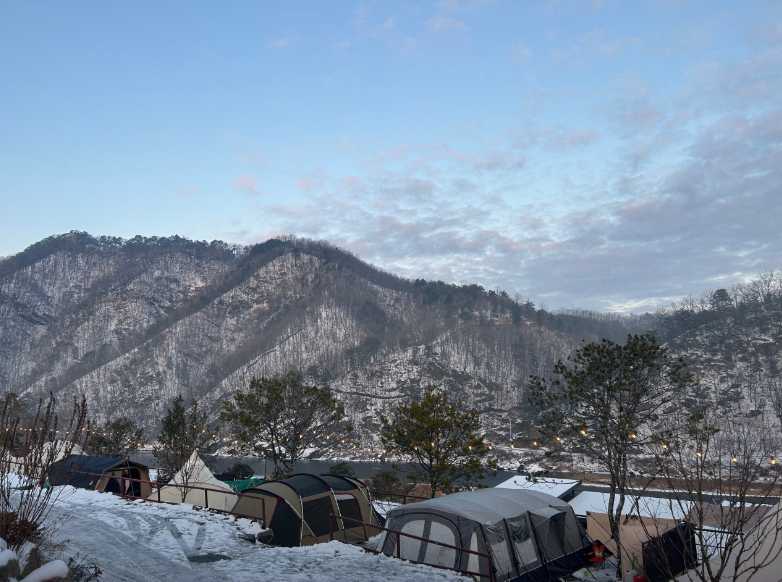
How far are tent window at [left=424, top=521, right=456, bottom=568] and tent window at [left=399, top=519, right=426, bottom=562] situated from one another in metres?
0.26

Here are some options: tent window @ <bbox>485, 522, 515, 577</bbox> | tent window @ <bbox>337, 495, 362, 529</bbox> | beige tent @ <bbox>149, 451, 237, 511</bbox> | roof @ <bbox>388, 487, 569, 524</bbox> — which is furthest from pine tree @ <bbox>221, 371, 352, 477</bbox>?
tent window @ <bbox>485, 522, 515, 577</bbox>

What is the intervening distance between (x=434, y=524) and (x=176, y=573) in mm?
5862

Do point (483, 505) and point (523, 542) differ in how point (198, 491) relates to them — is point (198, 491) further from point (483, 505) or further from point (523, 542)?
point (523, 542)

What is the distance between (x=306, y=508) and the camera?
16.2m

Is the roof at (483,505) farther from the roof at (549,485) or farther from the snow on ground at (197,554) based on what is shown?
the roof at (549,485)

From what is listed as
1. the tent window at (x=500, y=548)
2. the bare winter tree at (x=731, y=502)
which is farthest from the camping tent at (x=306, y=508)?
the bare winter tree at (x=731, y=502)

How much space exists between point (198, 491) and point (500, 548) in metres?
16.4

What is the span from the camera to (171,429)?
38531mm

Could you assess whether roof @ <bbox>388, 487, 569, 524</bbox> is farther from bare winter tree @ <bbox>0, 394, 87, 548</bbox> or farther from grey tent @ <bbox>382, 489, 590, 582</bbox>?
bare winter tree @ <bbox>0, 394, 87, 548</bbox>

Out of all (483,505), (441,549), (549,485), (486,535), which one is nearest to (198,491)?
(441,549)

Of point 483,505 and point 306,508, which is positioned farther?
point 306,508

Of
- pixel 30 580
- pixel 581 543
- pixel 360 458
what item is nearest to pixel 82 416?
pixel 30 580

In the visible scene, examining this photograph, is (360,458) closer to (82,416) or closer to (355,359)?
(355,359)

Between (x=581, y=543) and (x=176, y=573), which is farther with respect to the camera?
(x=581, y=543)
